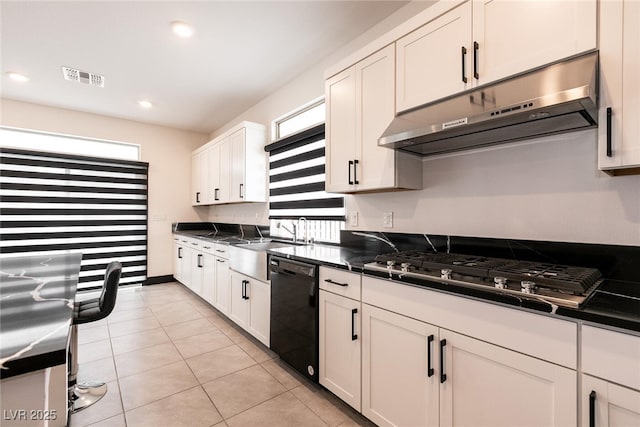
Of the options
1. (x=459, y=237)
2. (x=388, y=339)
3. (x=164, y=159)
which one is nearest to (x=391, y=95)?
(x=459, y=237)

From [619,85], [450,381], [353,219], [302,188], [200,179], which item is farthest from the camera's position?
[200,179]

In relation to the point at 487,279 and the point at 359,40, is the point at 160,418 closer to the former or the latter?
the point at 487,279

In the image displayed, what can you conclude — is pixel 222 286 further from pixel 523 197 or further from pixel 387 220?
pixel 523 197

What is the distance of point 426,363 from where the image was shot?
1451 mm

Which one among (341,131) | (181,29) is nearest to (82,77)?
(181,29)

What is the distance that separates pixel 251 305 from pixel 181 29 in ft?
8.42

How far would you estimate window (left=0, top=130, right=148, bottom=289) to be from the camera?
13.6ft

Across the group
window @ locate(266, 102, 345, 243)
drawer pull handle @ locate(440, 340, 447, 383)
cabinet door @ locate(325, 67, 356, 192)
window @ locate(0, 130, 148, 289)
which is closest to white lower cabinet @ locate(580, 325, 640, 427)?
drawer pull handle @ locate(440, 340, 447, 383)

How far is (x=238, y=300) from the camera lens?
3.19 metres

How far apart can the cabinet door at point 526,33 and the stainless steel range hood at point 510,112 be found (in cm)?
5

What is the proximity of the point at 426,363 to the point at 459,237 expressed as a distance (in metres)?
0.86

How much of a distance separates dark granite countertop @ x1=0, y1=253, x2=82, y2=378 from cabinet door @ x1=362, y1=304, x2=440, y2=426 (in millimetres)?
1372

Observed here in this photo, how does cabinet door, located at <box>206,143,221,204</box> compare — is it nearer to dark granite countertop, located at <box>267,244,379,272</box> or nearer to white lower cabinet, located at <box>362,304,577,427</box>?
dark granite countertop, located at <box>267,244,379,272</box>

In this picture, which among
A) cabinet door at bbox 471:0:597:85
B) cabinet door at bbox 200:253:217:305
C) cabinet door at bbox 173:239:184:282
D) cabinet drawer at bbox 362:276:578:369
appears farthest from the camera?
cabinet door at bbox 173:239:184:282
